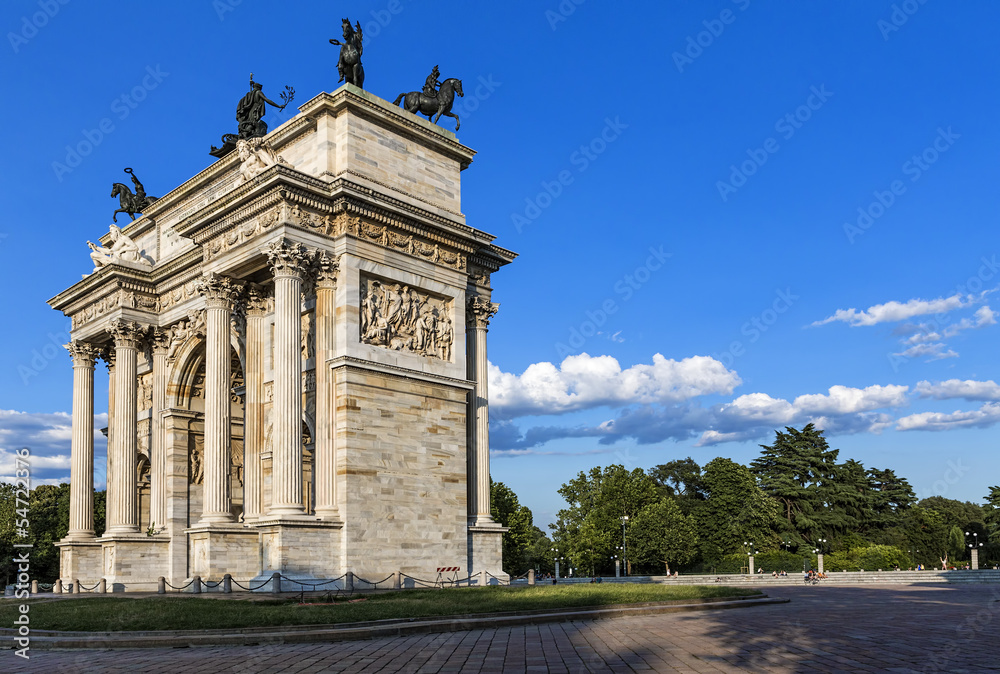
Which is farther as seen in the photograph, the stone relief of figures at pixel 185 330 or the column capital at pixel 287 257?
the stone relief of figures at pixel 185 330

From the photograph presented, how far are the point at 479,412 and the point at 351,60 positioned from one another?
14535mm

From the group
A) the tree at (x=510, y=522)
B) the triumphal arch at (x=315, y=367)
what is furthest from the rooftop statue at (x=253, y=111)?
the tree at (x=510, y=522)

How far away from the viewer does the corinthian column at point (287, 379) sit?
95.0 feet

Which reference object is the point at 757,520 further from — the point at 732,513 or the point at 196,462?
the point at 196,462

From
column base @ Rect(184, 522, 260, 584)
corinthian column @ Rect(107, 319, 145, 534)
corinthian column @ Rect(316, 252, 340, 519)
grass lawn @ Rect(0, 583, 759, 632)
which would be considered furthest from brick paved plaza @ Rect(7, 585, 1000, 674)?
corinthian column @ Rect(107, 319, 145, 534)

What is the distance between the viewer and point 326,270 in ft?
103

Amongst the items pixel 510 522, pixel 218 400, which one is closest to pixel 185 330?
pixel 218 400

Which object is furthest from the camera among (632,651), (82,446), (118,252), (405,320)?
(118,252)

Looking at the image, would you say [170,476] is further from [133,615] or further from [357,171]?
[133,615]

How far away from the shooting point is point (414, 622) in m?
17.5

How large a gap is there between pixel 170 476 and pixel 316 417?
37.1 ft

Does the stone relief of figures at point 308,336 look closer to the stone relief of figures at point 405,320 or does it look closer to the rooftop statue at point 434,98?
the stone relief of figures at point 405,320

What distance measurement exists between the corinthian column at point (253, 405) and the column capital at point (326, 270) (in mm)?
4344

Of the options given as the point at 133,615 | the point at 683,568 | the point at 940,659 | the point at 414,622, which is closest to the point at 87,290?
the point at 133,615
